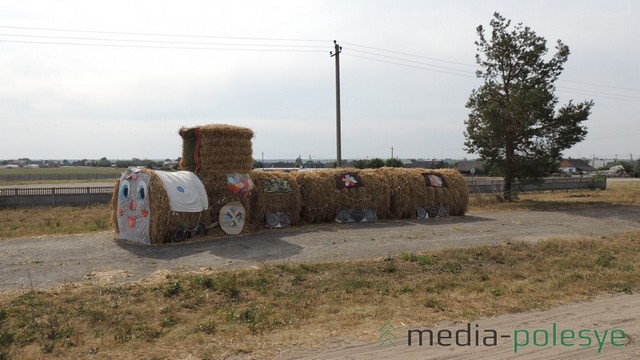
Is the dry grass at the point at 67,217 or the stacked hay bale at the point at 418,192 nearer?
the dry grass at the point at 67,217

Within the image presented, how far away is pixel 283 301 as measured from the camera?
7.55m

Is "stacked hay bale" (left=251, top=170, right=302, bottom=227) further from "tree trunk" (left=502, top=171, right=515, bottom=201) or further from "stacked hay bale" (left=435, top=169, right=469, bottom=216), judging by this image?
"tree trunk" (left=502, top=171, right=515, bottom=201)

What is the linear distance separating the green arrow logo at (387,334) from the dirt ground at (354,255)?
0.10m

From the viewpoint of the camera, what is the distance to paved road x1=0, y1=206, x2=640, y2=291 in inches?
374

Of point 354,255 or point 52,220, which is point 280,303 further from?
point 52,220

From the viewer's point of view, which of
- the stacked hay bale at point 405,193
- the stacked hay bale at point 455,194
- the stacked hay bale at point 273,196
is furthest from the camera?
the stacked hay bale at point 455,194

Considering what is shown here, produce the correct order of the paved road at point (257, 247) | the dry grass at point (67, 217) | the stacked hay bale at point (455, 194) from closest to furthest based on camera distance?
the paved road at point (257, 247), the dry grass at point (67, 217), the stacked hay bale at point (455, 194)

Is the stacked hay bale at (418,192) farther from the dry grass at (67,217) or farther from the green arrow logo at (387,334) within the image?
the green arrow logo at (387,334)

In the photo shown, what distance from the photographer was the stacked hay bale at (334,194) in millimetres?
17297

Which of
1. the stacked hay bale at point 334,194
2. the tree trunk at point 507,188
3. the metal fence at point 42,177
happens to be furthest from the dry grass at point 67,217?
the metal fence at point 42,177

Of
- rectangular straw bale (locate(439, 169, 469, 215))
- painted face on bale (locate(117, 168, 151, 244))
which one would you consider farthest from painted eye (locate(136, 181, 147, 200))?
rectangular straw bale (locate(439, 169, 469, 215))

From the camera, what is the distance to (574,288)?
820 centimetres

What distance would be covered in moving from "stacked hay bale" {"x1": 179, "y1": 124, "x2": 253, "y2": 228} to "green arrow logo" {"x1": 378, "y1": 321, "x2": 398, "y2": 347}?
9083mm

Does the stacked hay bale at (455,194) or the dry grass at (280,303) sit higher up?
the stacked hay bale at (455,194)
